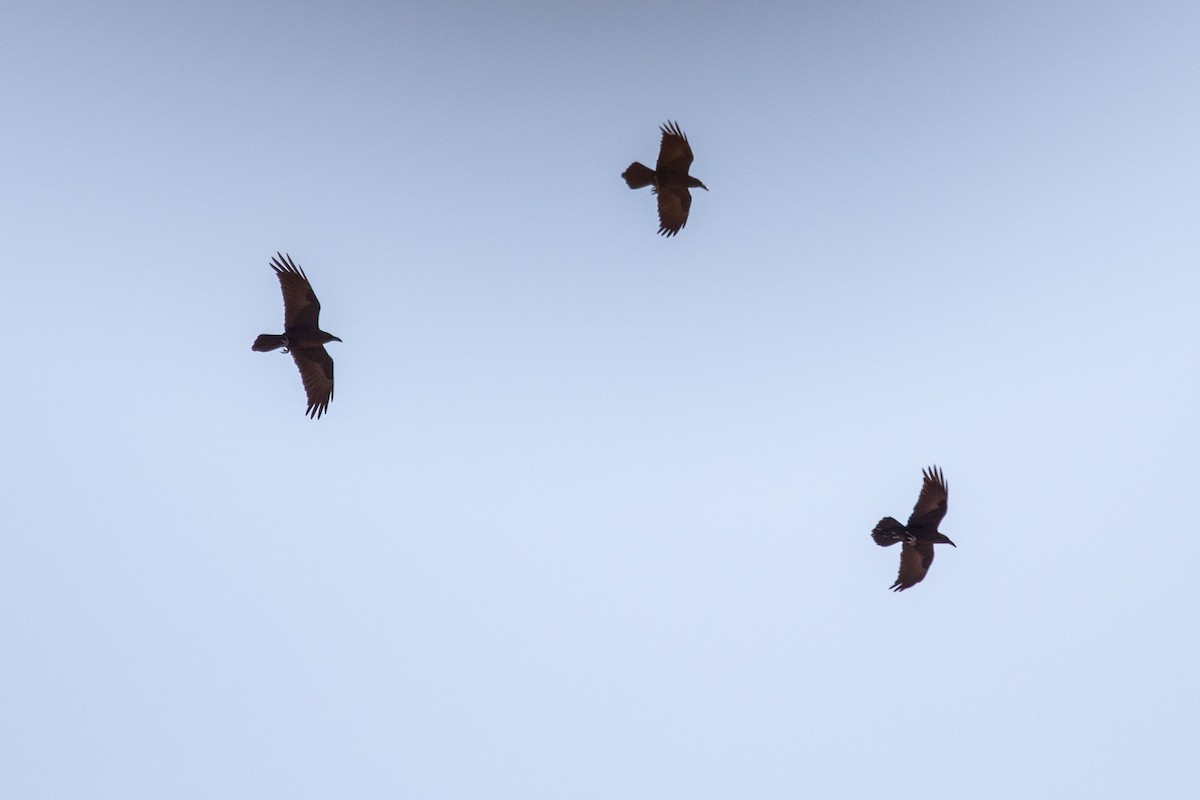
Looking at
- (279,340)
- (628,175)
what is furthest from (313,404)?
(628,175)

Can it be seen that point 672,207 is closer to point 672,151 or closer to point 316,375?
point 672,151

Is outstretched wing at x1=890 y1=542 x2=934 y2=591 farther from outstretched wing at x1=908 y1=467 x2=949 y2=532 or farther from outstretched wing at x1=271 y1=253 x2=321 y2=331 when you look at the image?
outstretched wing at x1=271 y1=253 x2=321 y2=331

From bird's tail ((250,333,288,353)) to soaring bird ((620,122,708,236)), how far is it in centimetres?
507

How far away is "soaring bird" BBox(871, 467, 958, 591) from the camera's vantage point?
59.8ft

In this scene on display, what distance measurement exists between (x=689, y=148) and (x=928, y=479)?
18.1ft

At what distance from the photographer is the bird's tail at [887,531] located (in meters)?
18.2

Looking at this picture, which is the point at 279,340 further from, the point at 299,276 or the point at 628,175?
the point at 628,175

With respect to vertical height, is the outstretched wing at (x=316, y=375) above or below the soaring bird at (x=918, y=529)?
below

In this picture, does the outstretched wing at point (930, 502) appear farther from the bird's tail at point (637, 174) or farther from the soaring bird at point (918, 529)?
the bird's tail at point (637, 174)

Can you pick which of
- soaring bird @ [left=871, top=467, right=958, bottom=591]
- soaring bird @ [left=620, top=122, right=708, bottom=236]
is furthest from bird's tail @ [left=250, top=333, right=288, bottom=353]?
soaring bird @ [left=871, top=467, right=958, bottom=591]

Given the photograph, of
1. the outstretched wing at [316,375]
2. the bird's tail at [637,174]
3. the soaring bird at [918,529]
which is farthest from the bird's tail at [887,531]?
the outstretched wing at [316,375]

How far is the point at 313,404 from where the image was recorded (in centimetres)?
1847

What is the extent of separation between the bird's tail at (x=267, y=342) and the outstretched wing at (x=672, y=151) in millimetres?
5515

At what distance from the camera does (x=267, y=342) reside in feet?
56.3
